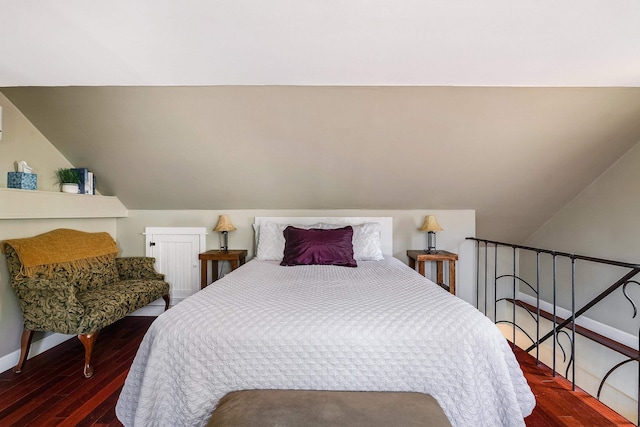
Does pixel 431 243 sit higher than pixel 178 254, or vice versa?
pixel 431 243

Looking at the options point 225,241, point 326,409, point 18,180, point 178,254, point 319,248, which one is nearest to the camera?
point 326,409

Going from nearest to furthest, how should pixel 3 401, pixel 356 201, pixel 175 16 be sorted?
pixel 175 16 → pixel 3 401 → pixel 356 201

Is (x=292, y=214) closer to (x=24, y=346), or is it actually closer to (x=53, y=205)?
(x=53, y=205)

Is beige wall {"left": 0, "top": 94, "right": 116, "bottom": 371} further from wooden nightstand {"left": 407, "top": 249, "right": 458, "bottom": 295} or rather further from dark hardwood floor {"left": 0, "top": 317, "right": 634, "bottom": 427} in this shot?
wooden nightstand {"left": 407, "top": 249, "right": 458, "bottom": 295}

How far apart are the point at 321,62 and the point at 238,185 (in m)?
2.08

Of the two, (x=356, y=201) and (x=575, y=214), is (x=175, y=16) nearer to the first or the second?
(x=356, y=201)

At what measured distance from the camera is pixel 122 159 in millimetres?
2846

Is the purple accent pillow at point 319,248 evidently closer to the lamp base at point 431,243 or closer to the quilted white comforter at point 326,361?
the lamp base at point 431,243

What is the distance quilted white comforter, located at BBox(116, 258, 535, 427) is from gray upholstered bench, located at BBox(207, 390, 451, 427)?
0.30 feet

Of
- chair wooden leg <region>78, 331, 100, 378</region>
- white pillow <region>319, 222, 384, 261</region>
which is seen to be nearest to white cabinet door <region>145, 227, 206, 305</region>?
chair wooden leg <region>78, 331, 100, 378</region>

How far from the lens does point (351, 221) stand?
11.1 ft

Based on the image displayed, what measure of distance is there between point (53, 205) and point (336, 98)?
2.45m

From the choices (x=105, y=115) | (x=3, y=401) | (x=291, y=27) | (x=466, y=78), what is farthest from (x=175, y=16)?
(x=3, y=401)

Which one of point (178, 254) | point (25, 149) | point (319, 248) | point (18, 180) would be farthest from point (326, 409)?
point (25, 149)
